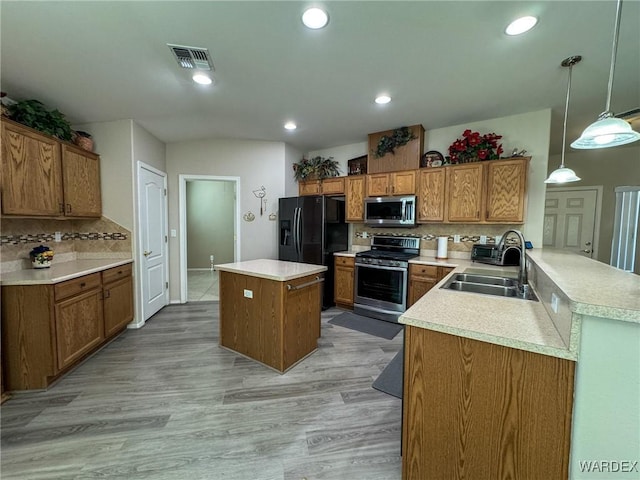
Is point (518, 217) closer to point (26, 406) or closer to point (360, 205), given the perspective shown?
point (360, 205)

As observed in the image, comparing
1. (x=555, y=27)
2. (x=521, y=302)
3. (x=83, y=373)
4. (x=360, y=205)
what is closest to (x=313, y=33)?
(x=555, y=27)

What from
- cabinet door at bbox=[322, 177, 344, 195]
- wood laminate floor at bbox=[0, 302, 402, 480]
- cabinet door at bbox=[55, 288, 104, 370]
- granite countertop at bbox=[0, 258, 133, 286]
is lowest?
wood laminate floor at bbox=[0, 302, 402, 480]

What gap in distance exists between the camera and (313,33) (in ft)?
5.86

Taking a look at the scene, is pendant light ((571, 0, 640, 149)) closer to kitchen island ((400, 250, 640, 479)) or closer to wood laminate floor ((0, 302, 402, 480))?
kitchen island ((400, 250, 640, 479))

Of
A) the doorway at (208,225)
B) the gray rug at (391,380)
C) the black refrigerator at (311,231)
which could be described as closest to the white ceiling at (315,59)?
the black refrigerator at (311,231)

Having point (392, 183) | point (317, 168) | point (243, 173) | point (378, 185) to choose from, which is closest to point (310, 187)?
point (317, 168)

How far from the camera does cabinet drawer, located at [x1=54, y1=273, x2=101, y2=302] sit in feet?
6.97

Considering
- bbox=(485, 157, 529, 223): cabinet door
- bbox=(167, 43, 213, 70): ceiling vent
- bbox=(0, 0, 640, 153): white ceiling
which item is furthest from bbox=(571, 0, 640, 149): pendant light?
bbox=(167, 43, 213, 70): ceiling vent

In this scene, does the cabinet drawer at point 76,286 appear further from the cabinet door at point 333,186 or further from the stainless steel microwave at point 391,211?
the stainless steel microwave at point 391,211

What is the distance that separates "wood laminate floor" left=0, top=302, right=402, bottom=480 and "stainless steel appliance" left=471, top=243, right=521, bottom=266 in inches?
65.1

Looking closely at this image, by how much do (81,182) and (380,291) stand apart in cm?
384

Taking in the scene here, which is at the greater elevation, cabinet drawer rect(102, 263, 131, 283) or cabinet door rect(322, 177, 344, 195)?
A: cabinet door rect(322, 177, 344, 195)

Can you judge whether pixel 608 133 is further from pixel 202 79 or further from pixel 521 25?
pixel 202 79

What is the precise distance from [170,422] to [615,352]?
2378mm
